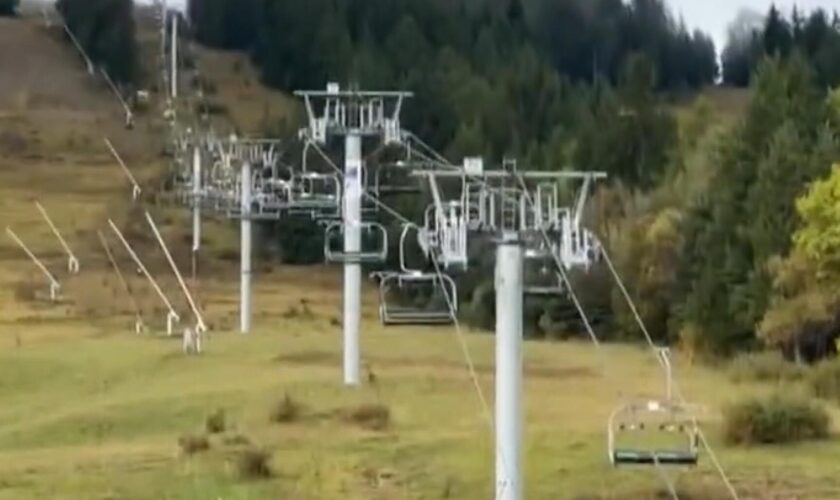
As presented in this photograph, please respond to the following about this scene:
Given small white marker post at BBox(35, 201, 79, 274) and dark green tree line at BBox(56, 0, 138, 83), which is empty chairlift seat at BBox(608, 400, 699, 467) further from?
dark green tree line at BBox(56, 0, 138, 83)

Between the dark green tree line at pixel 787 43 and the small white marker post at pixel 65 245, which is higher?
the dark green tree line at pixel 787 43

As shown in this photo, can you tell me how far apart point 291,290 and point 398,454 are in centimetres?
5323

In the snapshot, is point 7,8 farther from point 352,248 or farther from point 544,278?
point 544,278

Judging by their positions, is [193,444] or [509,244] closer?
[509,244]

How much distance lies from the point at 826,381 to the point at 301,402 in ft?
42.6

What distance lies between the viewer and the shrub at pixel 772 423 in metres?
35.1

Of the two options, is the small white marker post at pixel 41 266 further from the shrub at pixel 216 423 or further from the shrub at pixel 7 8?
the shrub at pixel 216 423

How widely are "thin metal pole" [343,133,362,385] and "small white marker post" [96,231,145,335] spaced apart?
71.7 ft

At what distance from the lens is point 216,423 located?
3769cm

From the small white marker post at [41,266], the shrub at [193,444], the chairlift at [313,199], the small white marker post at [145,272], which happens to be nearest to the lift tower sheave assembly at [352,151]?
the chairlift at [313,199]

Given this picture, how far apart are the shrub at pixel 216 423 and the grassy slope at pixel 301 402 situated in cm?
30

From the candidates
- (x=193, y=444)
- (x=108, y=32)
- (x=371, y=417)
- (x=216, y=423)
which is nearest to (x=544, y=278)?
(x=371, y=417)

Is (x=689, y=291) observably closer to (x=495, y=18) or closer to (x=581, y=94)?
(x=581, y=94)

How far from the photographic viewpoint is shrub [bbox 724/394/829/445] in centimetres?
3506
